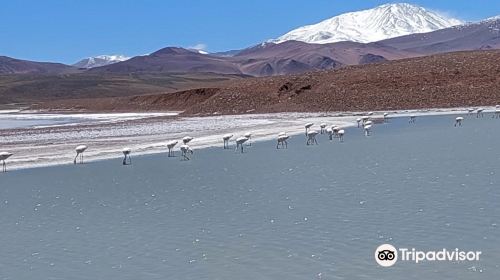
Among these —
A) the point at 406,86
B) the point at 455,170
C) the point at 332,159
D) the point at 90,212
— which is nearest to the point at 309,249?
the point at 90,212

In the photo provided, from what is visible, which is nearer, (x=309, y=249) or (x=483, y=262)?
(x=483, y=262)

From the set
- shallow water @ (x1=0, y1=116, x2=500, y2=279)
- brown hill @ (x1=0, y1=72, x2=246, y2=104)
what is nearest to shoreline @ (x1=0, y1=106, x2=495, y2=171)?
shallow water @ (x1=0, y1=116, x2=500, y2=279)

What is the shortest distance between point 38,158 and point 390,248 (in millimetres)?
19585

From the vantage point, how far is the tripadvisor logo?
34.8 ft

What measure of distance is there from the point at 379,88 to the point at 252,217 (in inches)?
2061

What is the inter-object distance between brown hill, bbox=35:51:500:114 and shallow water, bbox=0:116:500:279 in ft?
122

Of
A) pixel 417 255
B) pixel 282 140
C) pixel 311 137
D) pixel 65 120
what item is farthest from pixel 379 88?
pixel 417 255

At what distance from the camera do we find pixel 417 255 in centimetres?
1088

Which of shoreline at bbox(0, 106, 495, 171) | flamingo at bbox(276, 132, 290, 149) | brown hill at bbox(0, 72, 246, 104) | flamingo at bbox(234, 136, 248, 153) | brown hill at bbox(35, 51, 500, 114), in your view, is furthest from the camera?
brown hill at bbox(0, 72, 246, 104)

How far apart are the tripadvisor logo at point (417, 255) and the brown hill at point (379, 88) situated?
164 feet

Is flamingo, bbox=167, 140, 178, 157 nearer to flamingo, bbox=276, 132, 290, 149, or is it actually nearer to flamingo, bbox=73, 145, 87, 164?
flamingo, bbox=73, 145, 87, 164

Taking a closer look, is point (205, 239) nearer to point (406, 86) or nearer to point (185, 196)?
point (185, 196)

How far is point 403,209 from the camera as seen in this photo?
46.9 feet

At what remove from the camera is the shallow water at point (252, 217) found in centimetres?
1096
